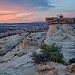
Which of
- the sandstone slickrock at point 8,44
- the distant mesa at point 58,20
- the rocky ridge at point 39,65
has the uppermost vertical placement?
the distant mesa at point 58,20

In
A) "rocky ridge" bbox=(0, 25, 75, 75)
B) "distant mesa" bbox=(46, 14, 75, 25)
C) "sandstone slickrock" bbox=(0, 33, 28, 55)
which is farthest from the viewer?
"sandstone slickrock" bbox=(0, 33, 28, 55)

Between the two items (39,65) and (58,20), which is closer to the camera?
(39,65)

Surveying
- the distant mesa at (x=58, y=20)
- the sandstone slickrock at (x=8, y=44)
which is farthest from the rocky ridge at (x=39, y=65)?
the sandstone slickrock at (x=8, y=44)

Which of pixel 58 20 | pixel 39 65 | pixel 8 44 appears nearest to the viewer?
pixel 39 65

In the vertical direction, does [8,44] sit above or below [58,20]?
below

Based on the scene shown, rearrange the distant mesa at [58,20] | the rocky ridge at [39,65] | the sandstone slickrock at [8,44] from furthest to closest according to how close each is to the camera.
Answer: the sandstone slickrock at [8,44]
the distant mesa at [58,20]
the rocky ridge at [39,65]

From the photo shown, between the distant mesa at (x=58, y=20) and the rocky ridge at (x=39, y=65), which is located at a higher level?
the distant mesa at (x=58, y=20)

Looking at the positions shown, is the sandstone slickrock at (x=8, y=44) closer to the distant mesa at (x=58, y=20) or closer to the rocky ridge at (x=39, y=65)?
the rocky ridge at (x=39, y=65)

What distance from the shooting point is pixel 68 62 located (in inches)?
228

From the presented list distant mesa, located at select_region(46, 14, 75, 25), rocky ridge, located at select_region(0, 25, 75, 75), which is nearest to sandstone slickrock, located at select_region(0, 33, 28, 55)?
rocky ridge, located at select_region(0, 25, 75, 75)

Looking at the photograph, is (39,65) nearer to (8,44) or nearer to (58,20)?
(58,20)

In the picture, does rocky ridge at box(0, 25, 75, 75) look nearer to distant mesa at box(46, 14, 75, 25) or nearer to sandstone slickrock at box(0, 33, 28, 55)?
distant mesa at box(46, 14, 75, 25)

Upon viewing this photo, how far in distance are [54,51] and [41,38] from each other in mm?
8274

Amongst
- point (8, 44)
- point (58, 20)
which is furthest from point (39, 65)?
point (8, 44)
